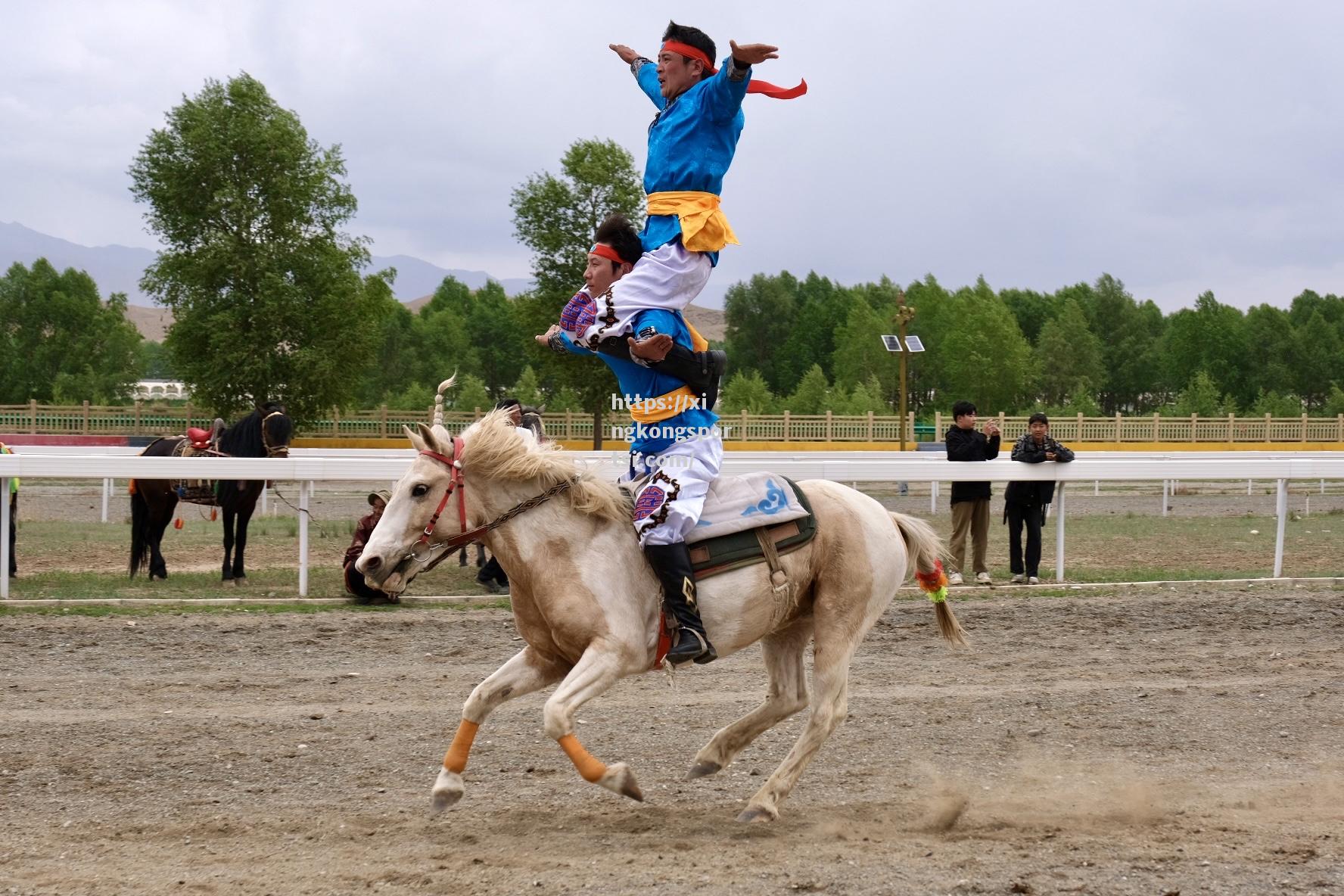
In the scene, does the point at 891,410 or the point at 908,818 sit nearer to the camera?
the point at 908,818

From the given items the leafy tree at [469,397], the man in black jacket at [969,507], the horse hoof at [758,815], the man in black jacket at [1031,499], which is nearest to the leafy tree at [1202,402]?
the leafy tree at [469,397]

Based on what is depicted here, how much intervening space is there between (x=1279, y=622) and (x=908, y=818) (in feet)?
23.2

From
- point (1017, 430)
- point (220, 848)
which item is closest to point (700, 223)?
point (220, 848)

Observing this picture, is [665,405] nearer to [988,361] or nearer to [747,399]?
[747,399]

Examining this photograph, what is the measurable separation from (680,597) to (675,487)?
0.50 metres

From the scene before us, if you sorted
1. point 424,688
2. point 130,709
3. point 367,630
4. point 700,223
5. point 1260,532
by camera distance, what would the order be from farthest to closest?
point 1260,532
point 367,630
point 424,688
point 130,709
point 700,223

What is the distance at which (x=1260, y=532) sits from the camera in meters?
19.9

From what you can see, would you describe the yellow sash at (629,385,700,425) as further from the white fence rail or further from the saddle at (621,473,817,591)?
the white fence rail

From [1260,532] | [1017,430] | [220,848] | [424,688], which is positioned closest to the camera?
[220,848]

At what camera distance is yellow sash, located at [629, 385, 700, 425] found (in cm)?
564

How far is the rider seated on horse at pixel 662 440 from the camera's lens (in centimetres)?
544

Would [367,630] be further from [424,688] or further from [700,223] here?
[700,223]

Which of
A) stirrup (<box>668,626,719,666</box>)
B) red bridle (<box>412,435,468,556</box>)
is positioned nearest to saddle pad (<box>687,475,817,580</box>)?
stirrup (<box>668,626,719,666</box>)

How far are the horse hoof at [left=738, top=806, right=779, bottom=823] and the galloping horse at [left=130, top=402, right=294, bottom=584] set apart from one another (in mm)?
9301
